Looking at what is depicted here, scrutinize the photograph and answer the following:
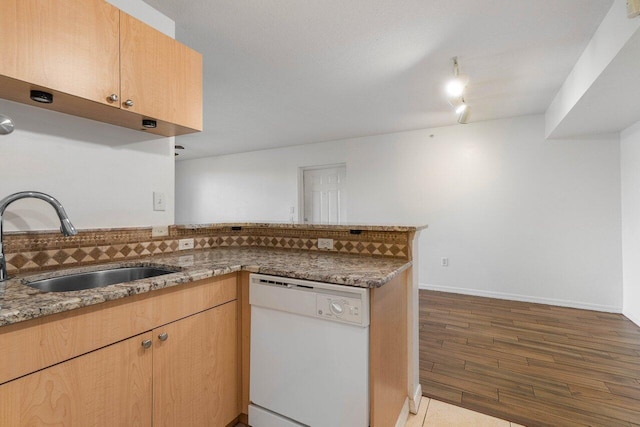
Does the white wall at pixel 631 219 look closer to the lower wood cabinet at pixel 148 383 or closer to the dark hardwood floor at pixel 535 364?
the dark hardwood floor at pixel 535 364

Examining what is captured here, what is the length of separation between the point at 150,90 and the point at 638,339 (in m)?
4.31

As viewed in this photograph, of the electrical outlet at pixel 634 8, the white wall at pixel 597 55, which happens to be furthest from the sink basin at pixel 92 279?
the white wall at pixel 597 55

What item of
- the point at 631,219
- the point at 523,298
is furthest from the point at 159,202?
the point at 631,219

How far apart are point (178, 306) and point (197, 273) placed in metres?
0.15

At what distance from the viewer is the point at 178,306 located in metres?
1.26

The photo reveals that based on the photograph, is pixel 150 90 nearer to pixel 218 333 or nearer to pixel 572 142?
pixel 218 333

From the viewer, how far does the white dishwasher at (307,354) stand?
1.21 m

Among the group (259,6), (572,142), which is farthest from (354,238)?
(572,142)

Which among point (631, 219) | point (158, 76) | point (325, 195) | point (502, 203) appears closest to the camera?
point (158, 76)

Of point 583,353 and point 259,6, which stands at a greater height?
point 259,6

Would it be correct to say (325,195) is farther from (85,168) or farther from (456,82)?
(85,168)

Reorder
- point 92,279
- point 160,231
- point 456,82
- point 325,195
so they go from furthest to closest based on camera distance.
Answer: point 325,195, point 456,82, point 160,231, point 92,279

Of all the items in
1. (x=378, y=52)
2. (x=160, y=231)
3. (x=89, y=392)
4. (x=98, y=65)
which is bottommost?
(x=89, y=392)

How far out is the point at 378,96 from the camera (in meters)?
3.14
